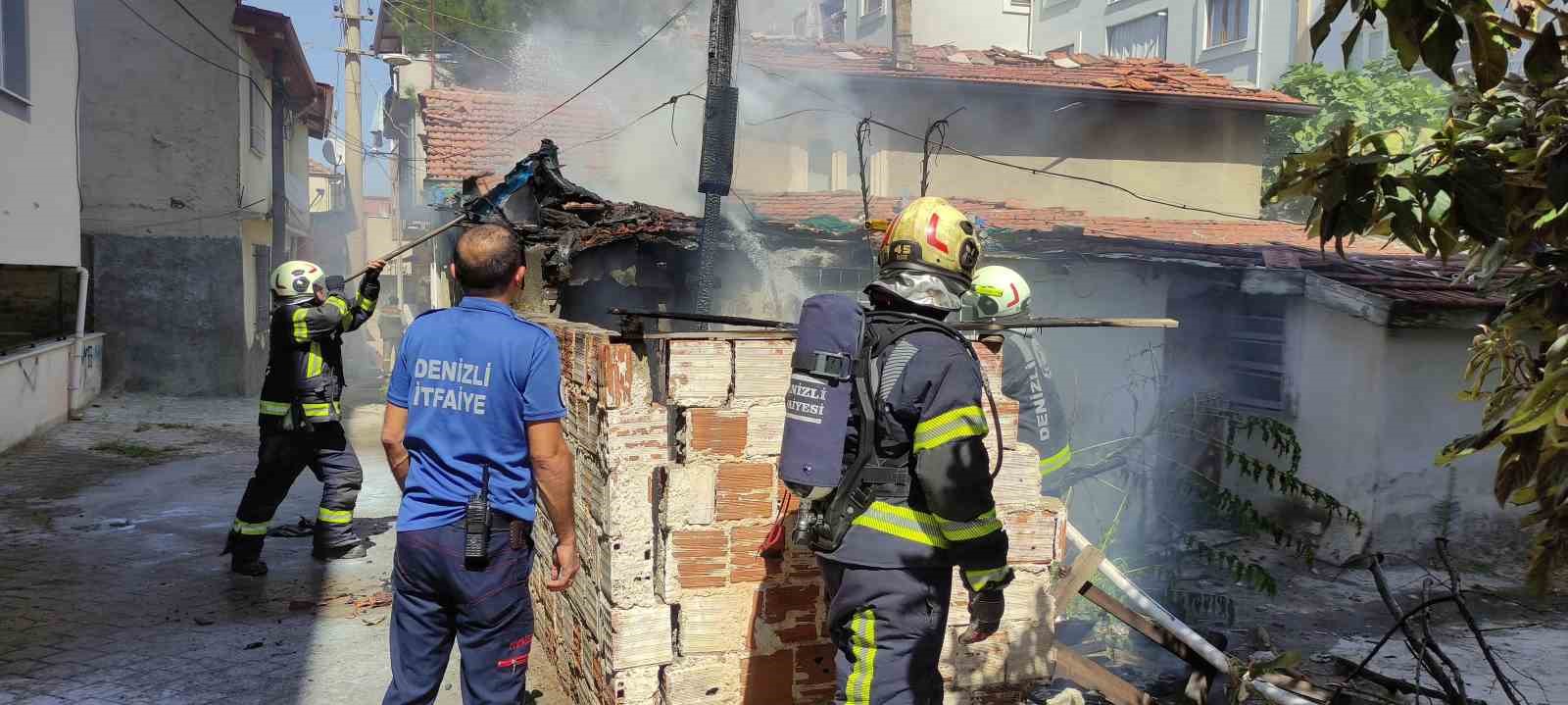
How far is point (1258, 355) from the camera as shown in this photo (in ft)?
35.9

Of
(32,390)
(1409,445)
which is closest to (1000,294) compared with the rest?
(1409,445)

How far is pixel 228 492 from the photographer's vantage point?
893 cm

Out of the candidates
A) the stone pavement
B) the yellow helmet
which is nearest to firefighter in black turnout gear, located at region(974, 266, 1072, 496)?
the yellow helmet

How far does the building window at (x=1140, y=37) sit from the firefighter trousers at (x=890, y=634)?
30518 mm

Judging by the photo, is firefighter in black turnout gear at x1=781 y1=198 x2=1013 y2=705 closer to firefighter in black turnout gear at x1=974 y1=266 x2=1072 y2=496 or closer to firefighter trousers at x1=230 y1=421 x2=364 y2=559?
firefighter in black turnout gear at x1=974 y1=266 x2=1072 y2=496

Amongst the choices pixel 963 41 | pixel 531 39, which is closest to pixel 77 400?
pixel 531 39

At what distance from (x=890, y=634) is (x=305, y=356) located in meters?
4.80

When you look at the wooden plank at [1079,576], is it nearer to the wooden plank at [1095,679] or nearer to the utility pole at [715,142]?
the wooden plank at [1095,679]

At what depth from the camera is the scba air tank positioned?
3.12 meters

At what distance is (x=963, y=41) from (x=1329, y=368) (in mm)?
25730

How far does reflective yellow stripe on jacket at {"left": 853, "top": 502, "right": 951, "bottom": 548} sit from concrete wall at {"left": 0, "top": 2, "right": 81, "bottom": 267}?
9995 millimetres

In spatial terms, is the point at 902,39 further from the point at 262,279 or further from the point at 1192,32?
the point at 1192,32

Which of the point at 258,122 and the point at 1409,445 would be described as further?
the point at 258,122

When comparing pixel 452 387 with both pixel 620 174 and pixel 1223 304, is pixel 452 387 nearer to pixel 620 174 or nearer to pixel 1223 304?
pixel 1223 304
